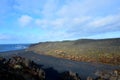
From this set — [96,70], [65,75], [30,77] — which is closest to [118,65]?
[96,70]

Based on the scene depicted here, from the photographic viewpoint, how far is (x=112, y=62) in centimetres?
2834

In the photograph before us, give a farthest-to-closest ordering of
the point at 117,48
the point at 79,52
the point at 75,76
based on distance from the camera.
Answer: the point at 79,52, the point at 117,48, the point at 75,76

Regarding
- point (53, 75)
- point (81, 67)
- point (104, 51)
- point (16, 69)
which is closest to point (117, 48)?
point (104, 51)

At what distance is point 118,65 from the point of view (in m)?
27.4

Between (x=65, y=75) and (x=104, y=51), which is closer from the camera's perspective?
(x=65, y=75)

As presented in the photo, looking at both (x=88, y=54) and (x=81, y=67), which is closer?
(x=81, y=67)

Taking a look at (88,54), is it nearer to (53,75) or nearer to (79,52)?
(79,52)

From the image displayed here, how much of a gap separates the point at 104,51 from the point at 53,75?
1146cm

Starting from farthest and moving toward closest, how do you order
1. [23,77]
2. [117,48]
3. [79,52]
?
[79,52] < [117,48] < [23,77]

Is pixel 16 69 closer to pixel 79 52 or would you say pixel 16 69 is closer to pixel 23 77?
pixel 23 77

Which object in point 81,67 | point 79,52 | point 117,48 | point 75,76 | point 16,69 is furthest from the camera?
point 79,52

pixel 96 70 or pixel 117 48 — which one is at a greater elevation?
pixel 117 48

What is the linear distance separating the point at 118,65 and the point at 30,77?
1450 centimetres

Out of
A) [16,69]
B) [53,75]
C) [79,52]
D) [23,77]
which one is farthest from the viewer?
[79,52]
